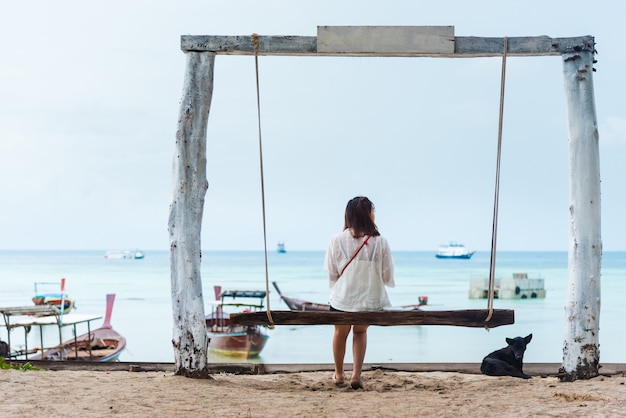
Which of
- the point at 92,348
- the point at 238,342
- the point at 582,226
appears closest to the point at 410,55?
the point at 582,226

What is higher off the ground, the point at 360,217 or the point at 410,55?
the point at 410,55

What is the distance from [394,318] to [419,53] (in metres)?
1.70

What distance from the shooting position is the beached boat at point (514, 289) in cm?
2703

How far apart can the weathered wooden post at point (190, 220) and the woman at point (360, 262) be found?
919mm

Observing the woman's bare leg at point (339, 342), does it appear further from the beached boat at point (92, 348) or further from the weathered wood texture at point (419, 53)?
the beached boat at point (92, 348)

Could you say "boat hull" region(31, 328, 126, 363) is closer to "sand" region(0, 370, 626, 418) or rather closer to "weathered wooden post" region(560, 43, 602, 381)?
"sand" region(0, 370, 626, 418)

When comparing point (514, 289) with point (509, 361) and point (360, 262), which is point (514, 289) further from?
point (360, 262)

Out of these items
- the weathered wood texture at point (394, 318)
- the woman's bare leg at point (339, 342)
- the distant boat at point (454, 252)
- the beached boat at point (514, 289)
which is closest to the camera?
the weathered wood texture at point (394, 318)

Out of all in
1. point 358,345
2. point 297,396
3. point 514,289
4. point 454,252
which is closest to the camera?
point 297,396

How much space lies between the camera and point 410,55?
14.8 feet

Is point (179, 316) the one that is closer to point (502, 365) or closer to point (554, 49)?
point (502, 365)

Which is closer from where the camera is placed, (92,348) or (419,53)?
(419,53)

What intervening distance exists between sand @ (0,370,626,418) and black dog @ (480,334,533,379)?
12 centimetres

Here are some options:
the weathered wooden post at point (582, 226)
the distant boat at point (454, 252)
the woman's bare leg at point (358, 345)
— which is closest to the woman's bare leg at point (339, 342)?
the woman's bare leg at point (358, 345)
